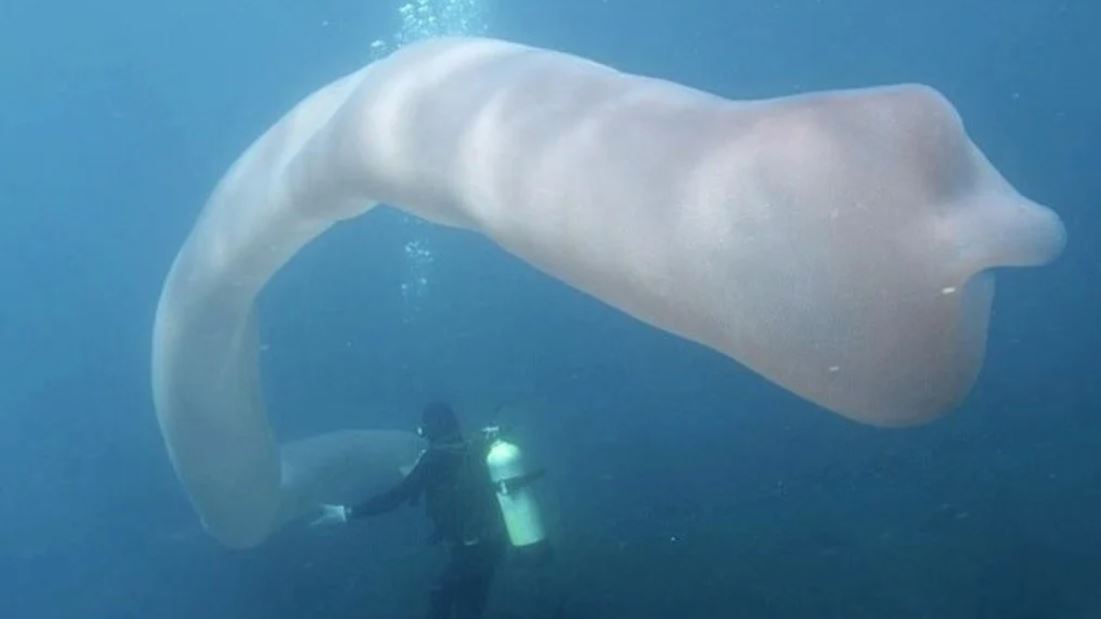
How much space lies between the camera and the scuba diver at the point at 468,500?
7684 mm

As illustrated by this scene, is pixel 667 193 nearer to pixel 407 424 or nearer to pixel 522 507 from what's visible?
pixel 522 507

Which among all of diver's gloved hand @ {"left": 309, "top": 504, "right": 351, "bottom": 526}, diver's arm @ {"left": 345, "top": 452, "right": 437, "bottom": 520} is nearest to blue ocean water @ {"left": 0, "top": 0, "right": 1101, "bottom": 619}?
diver's gloved hand @ {"left": 309, "top": 504, "right": 351, "bottom": 526}

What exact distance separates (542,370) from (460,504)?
802 centimetres

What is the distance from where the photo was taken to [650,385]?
14.9 meters

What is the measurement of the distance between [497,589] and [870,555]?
317cm

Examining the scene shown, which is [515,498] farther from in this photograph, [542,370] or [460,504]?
[542,370]

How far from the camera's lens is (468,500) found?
775cm

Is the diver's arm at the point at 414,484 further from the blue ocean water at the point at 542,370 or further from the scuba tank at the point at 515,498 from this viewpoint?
the blue ocean water at the point at 542,370

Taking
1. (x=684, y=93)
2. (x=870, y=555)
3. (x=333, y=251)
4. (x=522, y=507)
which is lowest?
(x=870, y=555)

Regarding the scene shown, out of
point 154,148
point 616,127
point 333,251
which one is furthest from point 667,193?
point 154,148

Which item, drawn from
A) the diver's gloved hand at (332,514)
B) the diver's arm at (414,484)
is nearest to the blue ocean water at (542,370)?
the diver's gloved hand at (332,514)

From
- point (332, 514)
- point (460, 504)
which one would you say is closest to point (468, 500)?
point (460, 504)

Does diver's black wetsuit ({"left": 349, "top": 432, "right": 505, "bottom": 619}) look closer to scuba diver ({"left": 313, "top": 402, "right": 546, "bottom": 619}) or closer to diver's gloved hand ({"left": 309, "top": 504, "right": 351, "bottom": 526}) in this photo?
scuba diver ({"left": 313, "top": 402, "right": 546, "bottom": 619})

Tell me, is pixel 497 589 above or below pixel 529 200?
below
